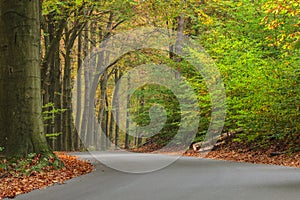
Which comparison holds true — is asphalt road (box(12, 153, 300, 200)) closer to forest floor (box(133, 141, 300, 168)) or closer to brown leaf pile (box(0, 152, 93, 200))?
brown leaf pile (box(0, 152, 93, 200))

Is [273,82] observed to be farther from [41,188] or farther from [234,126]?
[41,188]

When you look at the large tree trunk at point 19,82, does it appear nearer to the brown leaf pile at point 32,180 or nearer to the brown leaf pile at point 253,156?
the brown leaf pile at point 32,180

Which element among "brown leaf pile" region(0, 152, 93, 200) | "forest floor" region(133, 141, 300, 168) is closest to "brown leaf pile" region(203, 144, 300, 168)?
"forest floor" region(133, 141, 300, 168)

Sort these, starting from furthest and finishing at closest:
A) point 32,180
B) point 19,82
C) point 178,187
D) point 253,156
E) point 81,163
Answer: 1. point 253,156
2. point 81,163
3. point 19,82
4. point 32,180
5. point 178,187

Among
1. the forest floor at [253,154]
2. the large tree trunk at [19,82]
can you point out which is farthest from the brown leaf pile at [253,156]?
the large tree trunk at [19,82]

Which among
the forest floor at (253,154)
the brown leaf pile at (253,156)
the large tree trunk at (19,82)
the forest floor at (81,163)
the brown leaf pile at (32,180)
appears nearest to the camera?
the brown leaf pile at (32,180)

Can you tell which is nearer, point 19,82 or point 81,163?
point 19,82

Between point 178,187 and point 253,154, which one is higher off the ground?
A: point 178,187

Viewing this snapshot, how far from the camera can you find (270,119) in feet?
64.4

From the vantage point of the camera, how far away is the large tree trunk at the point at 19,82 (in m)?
13.4

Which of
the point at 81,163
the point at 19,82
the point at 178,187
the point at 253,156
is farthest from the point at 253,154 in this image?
the point at 178,187

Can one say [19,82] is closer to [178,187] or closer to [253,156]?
[178,187]

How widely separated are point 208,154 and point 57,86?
467 inches

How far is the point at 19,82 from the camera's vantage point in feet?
44.7
